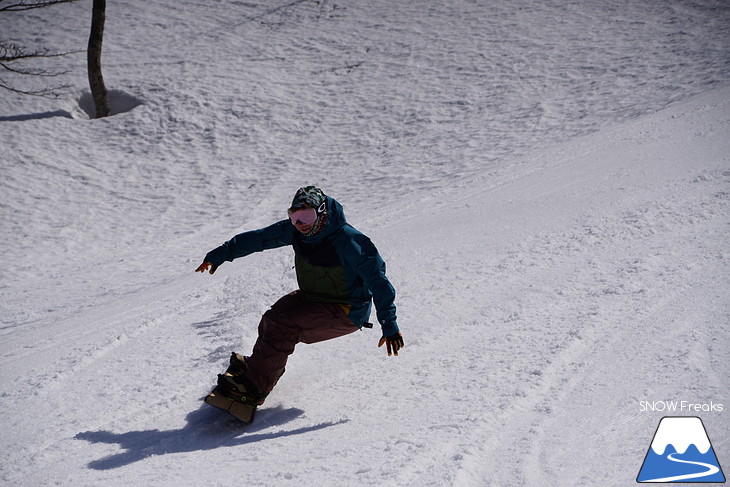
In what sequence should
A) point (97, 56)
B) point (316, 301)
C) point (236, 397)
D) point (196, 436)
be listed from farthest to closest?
1. point (97, 56)
2. point (316, 301)
3. point (236, 397)
4. point (196, 436)

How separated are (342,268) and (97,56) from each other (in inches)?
481

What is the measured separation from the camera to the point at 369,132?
45.0 ft

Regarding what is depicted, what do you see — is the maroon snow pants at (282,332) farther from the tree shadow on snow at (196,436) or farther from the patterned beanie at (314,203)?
the patterned beanie at (314,203)

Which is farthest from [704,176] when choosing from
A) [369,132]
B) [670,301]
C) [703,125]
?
[369,132]

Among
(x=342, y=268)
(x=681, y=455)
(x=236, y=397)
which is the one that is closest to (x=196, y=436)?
(x=236, y=397)

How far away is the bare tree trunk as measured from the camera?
1395 cm

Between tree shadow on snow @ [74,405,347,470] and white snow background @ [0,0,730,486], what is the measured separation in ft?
0.08

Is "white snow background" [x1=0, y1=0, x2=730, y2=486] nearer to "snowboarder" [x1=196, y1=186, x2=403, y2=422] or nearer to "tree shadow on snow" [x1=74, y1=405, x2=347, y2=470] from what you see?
"tree shadow on snow" [x1=74, y1=405, x2=347, y2=470]

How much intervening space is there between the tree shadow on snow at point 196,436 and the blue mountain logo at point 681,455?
176 cm

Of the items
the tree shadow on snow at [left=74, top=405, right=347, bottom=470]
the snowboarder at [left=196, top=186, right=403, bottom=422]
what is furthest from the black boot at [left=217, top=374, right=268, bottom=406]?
the tree shadow on snow at [left=74, top=405, right=347, bottom=470]

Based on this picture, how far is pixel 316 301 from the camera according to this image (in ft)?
14.0

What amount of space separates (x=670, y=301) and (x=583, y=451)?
6.79ft

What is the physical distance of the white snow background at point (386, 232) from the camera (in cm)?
371

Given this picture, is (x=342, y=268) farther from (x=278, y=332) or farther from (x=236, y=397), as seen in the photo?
(x=236, y=397)
